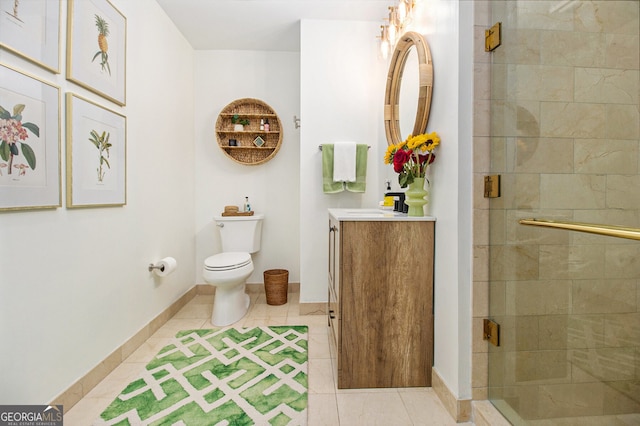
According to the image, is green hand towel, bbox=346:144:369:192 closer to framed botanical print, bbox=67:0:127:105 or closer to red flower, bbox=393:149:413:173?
red flower, bbox=393:149:413:173

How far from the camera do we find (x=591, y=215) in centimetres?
89

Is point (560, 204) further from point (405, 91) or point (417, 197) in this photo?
point (405, 91)

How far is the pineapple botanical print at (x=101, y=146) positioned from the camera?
61.9 inches

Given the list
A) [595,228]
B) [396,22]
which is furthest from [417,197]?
[396,22]

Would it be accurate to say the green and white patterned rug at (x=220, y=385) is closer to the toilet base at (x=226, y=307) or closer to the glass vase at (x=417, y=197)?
the toilet base at (x=226, y=307)

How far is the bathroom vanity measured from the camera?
1.50 meters

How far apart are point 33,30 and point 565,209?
2.07 meters

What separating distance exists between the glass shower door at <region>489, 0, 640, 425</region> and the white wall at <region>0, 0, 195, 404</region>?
186 cm

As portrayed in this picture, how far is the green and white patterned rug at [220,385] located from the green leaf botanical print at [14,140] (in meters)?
1.09

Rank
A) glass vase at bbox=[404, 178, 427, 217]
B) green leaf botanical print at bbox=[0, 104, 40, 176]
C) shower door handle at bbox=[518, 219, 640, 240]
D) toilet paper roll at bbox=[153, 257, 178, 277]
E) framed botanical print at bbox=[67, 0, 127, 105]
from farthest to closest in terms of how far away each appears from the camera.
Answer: toilet paper roll at bbox=[153, 257, 178, 277] → glass vase at bbox=[404, 178, 427, 217] → framed botanical print at bbox=[67, 0, 127, 105] → green leaf botanical print at bbox=[0, 104, 40, 176] → shower door handle at bbox=[518, 219, 640, 240]

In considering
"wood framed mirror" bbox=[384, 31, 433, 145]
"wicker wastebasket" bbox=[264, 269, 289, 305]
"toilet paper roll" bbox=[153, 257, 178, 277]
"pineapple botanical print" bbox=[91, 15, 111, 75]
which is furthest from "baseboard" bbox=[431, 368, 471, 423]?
"pineapple botanical print" bbox=[91, 15, 111, 75]

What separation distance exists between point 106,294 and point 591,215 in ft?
7.05

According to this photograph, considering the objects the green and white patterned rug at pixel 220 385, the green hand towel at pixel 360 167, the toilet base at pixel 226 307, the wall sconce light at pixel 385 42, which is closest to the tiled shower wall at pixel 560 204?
the green and white patterned rug at pixel 220 385

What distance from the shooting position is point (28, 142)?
46.4 inches
